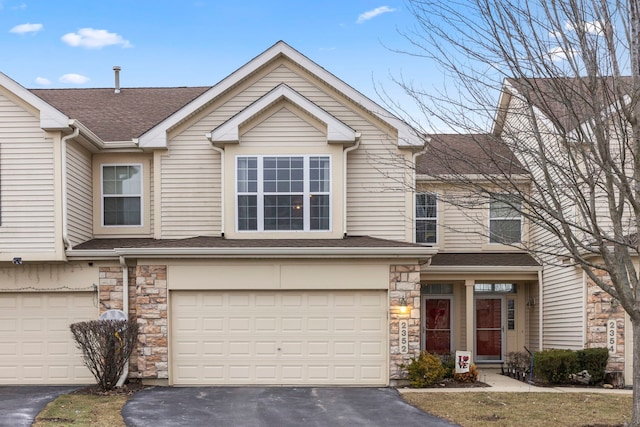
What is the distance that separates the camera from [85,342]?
1241 cm

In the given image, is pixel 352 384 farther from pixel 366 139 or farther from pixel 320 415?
pixel 366 139

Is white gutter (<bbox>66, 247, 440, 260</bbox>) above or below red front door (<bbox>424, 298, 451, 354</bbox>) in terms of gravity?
above

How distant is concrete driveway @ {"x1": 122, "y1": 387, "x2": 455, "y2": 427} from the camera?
9.78 metres

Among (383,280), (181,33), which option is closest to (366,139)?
(383,280)

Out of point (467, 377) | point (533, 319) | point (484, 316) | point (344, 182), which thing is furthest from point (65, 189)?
point (533, 319)

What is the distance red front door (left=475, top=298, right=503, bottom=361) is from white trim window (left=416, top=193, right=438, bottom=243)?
2.24 m

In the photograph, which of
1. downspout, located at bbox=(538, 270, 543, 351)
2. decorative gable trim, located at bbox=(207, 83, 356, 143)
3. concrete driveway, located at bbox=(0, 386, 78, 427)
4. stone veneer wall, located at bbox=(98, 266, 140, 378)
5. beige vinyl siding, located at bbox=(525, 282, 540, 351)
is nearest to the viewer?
concrete driveway, located at bbox=(0, 386, 78, 427)

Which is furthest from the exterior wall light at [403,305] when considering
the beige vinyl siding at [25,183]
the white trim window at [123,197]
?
the beige vinyl siding at [25,183]

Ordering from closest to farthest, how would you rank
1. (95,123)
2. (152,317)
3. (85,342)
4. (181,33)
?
(85,342), (152,317), (95,123), (181,33)

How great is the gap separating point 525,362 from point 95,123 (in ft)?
38.8

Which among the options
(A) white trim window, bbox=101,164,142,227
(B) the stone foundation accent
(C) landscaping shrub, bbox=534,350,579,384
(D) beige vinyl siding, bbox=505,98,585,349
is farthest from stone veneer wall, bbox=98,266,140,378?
(D) beige vinyl siding, bbox=505,98,585,349

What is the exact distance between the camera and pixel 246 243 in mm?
13578

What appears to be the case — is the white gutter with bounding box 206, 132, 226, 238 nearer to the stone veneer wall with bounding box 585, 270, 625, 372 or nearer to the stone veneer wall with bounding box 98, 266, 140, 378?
the stone veneer wall with bounding box 98, 266, 140, 378

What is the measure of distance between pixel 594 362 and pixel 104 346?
9733mm
